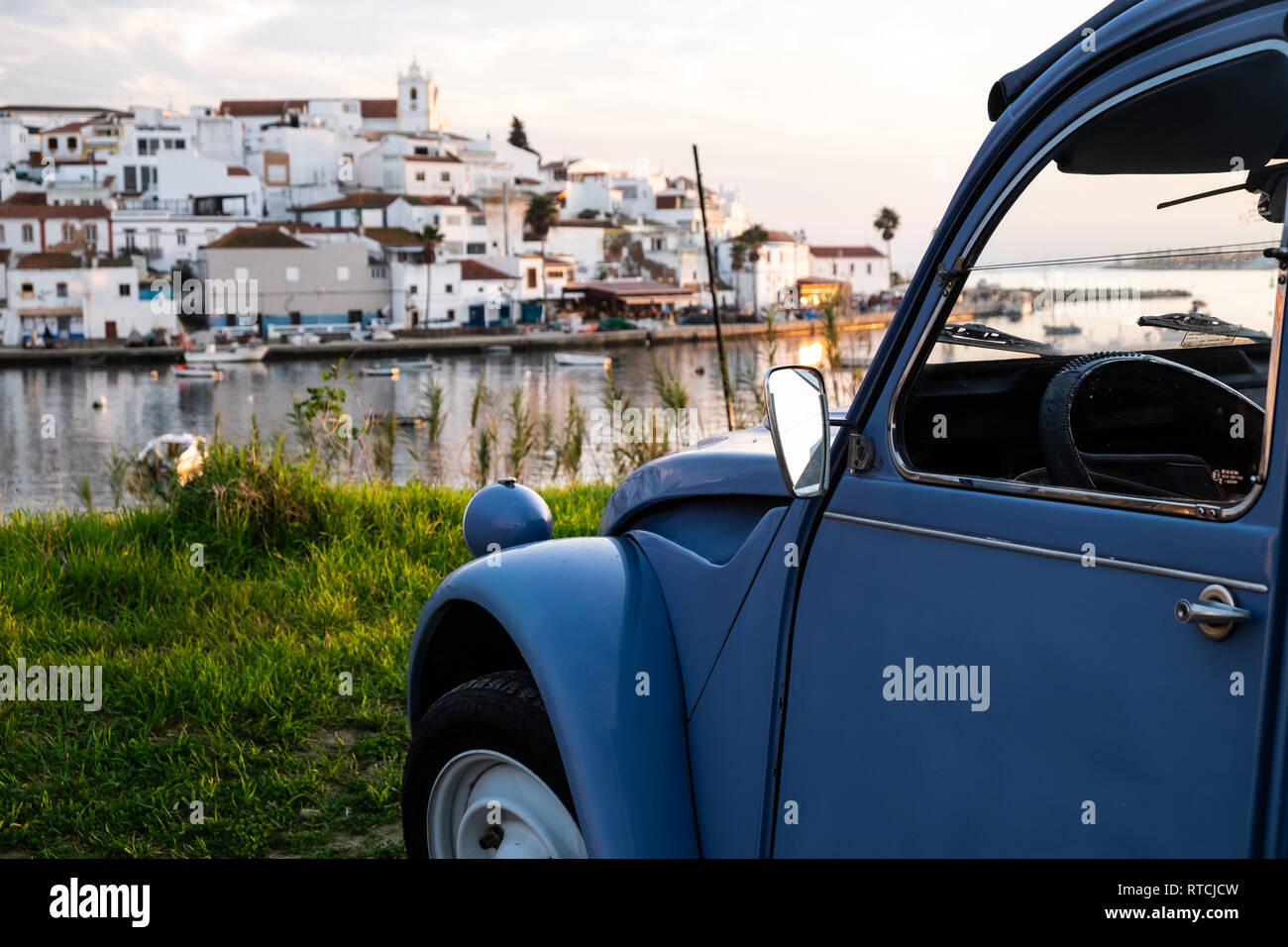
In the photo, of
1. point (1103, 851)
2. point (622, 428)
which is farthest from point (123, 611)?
point (1103, 851)

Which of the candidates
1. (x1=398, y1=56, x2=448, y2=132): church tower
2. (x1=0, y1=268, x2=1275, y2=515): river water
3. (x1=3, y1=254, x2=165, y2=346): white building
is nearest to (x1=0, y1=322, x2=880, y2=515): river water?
(x1=0, y1=268, x2=1275, y2=515): river water

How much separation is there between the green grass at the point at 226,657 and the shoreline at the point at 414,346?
6137cm

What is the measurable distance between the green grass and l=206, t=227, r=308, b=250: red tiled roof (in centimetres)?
7995

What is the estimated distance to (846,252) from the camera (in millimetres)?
128625

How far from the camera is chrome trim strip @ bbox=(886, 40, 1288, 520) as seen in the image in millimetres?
1496

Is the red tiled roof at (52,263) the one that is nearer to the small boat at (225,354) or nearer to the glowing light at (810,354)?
the small boat at (225,354)

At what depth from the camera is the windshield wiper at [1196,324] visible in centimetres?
187

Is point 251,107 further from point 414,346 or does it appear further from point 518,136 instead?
Answer: point 414,346

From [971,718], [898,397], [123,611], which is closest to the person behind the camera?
[971,718]

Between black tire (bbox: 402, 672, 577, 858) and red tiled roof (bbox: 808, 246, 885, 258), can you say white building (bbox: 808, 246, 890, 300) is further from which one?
black tire (bbox: 402, 672, 577, 858)

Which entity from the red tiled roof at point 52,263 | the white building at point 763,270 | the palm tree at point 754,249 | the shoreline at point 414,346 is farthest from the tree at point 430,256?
the palm tree at point 754,249

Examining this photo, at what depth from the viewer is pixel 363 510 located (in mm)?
7914
